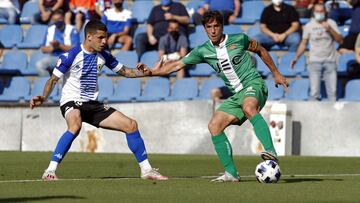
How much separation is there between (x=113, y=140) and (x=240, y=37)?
8532 millimetres

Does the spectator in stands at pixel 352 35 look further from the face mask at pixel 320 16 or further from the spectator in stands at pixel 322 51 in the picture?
the face mask at pixel 320 16

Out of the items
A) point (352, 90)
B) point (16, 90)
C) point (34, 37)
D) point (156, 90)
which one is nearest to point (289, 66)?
point (352, 90)

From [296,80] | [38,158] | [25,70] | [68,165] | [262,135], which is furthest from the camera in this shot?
[25,70]

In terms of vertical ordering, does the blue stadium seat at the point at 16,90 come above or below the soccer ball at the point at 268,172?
below

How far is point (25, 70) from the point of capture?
79.7ft

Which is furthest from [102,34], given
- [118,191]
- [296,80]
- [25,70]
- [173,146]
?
[25,70]

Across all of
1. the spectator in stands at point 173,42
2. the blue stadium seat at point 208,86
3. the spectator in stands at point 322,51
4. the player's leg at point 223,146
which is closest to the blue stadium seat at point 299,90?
the spectator in stands at point 322,51

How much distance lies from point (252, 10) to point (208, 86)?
2589mm

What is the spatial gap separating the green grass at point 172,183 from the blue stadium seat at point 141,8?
23.8 ft

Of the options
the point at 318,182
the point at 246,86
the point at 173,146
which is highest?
the point at 246,86

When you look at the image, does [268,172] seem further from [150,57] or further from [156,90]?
[150,57]

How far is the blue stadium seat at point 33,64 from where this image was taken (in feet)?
79.0

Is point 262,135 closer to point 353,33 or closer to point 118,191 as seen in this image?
point 118,191

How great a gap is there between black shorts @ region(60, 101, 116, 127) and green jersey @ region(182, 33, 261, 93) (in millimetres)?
1255
